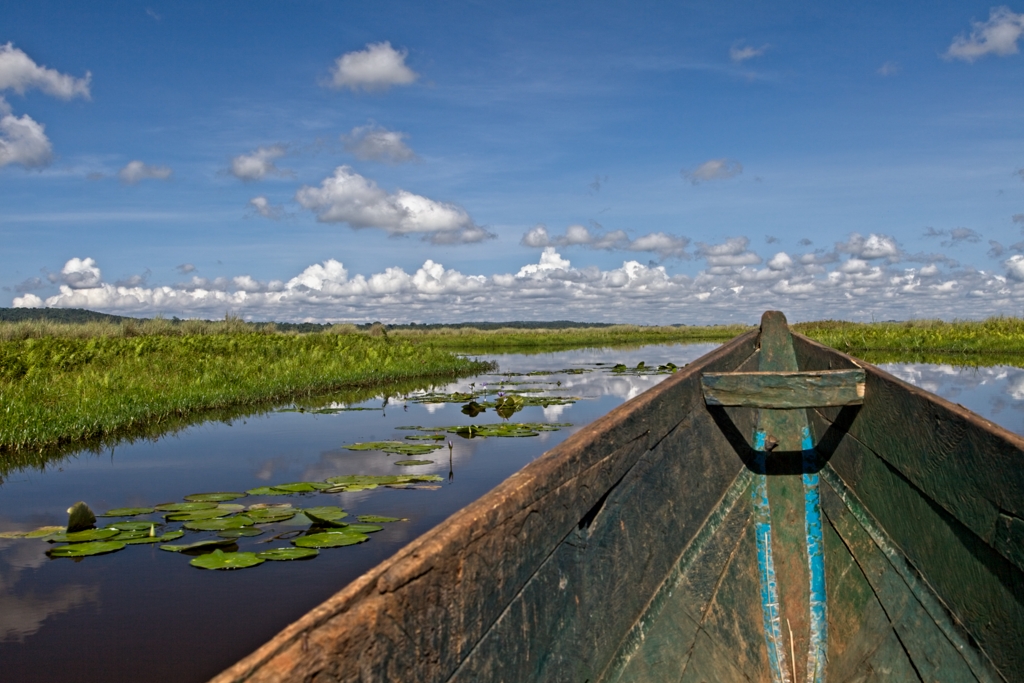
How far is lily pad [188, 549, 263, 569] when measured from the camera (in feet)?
13.2

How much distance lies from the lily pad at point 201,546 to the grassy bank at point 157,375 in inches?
171

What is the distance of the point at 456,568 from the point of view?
4.22ft

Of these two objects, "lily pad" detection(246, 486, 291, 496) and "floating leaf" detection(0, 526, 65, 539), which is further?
"lily pad" detection(246, 486, 291, 496)

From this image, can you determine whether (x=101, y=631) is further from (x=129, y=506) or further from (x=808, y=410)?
(x=808, y=410)

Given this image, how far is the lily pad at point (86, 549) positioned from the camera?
441cm

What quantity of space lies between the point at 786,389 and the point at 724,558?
657 mm

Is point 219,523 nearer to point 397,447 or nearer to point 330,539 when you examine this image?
point 330,539

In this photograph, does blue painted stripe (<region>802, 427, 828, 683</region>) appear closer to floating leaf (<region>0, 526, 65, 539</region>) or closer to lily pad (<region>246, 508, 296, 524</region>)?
lily pad (<region>246, 508, 296, 524</region>)

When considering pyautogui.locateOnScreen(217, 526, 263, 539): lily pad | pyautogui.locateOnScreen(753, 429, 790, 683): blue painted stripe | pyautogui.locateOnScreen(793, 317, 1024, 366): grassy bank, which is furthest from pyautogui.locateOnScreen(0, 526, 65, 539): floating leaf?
pyautogui.locateOnScreen(793, 317, 1024, 366): grassy bank

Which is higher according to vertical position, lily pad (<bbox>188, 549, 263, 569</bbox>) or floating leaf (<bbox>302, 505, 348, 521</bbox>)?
lily pad (<bbox>188, 549, 263, 569</bbox>)

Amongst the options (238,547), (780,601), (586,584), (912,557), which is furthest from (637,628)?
(238,547)

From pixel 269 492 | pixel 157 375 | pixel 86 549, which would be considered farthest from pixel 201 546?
pixel 157 375

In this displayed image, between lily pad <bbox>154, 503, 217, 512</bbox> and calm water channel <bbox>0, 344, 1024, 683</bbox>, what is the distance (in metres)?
0.13

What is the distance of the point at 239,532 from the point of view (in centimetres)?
480
